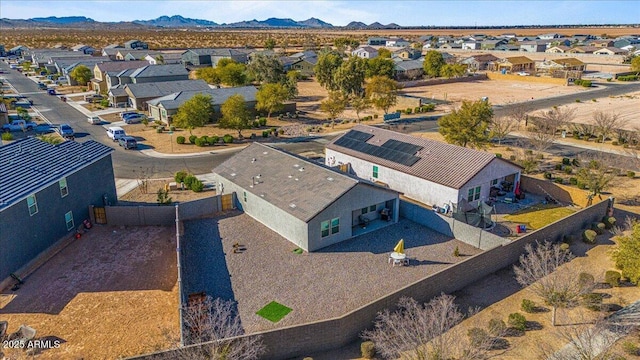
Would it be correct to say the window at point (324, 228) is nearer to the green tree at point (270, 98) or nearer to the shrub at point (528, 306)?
the shrub at point (528, 306)

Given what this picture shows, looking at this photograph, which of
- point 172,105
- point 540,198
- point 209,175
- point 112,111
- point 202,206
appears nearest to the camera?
point 202,206

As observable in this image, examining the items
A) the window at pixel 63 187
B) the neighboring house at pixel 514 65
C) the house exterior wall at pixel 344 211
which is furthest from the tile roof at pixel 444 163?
the neighboring house at pixel 514 65

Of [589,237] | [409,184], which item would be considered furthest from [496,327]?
[409,184]

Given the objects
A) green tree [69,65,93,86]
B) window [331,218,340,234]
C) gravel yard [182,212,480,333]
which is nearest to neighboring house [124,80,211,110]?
green tree [69,65,93,86]

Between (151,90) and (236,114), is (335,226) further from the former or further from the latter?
(151,90)

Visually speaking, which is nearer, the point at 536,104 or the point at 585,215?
the point at 585,215

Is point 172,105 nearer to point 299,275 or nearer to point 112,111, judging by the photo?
point 112,111

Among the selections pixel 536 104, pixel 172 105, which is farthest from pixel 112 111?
pixel 536 104

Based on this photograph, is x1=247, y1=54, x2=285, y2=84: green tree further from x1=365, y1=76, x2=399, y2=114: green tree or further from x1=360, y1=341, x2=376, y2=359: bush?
x1=360, y1=341, x2=376, y2=359: bush
